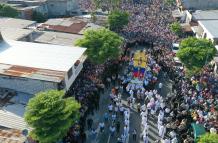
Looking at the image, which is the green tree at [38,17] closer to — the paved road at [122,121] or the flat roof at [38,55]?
the flat roof at [38,55]

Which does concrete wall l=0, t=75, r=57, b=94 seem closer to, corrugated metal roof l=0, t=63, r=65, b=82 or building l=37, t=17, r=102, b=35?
corrugated metal roof l=0, t=63, r=65, b=82

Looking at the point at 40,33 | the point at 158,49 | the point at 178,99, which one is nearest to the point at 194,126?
the point at 178,99

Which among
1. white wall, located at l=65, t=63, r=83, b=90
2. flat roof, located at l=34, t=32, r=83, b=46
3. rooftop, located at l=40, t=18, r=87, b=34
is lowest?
white wall, located at l=65, t=63, r=83, b=90

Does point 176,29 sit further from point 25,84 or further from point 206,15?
point 25,84

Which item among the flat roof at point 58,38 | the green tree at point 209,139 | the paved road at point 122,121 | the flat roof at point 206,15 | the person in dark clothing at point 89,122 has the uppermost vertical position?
the flat roof at point 206,15

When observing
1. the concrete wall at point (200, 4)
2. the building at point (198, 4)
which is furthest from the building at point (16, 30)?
the concrete wall at point (200, 4)

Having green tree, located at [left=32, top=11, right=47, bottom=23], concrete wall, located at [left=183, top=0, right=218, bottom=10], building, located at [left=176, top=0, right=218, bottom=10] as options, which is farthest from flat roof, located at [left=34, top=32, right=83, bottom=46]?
concrete wall, located at [left=183, top=0, right=218, bottom=10]

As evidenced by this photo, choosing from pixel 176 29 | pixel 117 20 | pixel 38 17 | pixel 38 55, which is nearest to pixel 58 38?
pixel 38 55
